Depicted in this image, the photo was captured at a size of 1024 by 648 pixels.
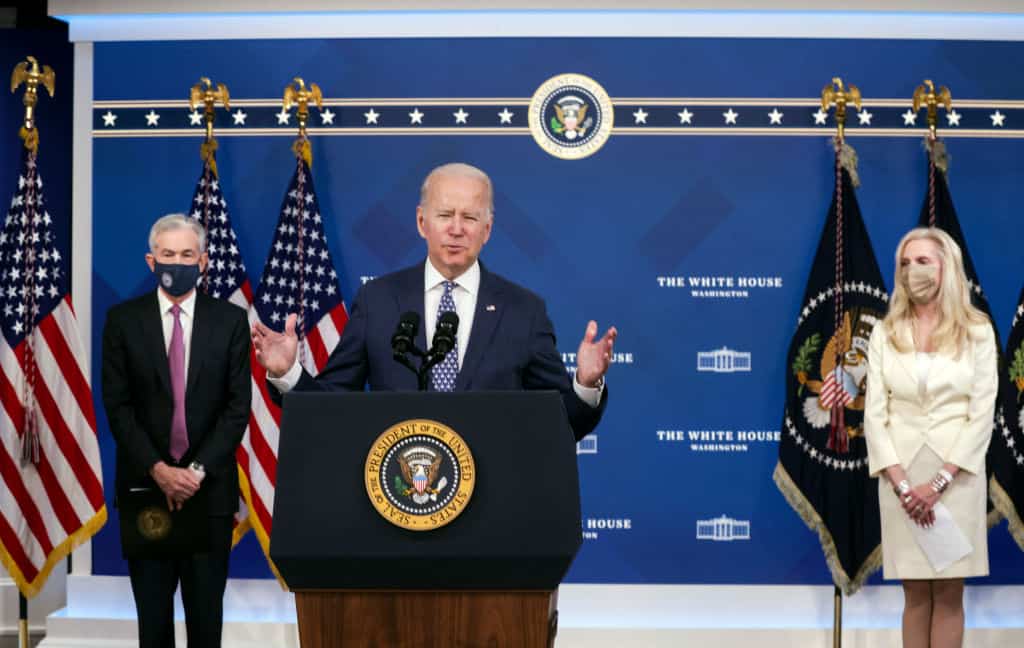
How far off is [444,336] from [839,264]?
131 inches

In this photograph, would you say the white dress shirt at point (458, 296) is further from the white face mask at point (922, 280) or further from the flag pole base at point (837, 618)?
the flag pole base at point (837, 618)

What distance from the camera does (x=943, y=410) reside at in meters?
3.99

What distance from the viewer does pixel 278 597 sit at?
5176 millimetres

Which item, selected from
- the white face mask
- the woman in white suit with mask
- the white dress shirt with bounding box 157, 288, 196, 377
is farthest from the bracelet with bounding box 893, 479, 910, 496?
the white dress shirt with bounding box 157, 288, 196, 377

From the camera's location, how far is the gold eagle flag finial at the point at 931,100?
496 cm

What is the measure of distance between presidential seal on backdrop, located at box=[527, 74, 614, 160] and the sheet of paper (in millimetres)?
2230

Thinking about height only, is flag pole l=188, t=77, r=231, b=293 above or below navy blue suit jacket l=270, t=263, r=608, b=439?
above

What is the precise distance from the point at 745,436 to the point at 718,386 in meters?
0.26

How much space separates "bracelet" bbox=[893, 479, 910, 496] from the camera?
12.9ft

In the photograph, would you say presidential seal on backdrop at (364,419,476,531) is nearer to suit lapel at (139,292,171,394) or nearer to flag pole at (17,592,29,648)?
suit lapel at (139,292,171,394)

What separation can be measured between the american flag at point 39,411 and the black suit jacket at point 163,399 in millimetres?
817

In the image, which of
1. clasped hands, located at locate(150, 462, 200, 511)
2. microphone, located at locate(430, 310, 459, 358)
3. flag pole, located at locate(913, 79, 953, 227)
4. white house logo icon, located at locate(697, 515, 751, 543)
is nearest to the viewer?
microphone, located at locate(430, 310, 459, 358)

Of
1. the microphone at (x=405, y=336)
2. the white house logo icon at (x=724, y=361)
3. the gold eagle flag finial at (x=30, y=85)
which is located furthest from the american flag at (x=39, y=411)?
the microphone at (x=405, y=336)

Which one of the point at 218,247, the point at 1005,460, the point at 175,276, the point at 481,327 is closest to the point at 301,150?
the point at 218,247
